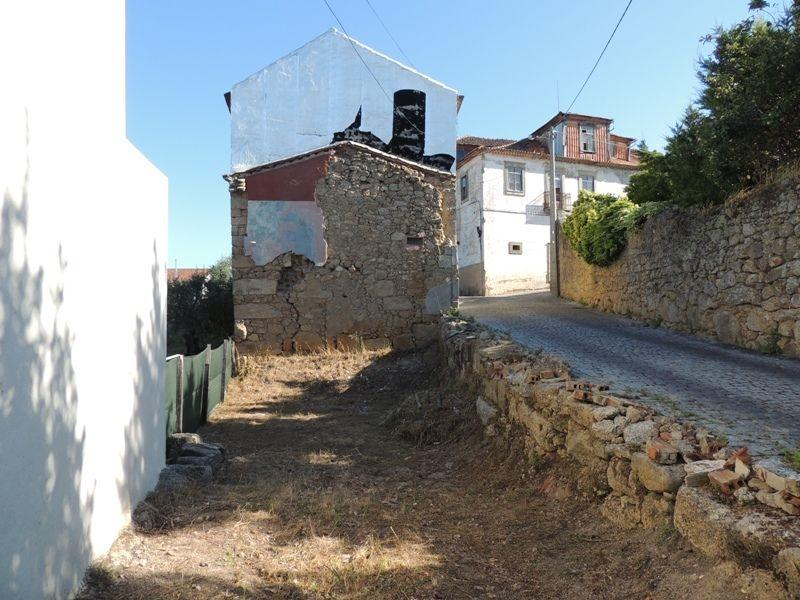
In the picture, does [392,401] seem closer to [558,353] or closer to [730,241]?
[558,353]

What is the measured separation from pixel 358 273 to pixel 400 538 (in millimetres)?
9035

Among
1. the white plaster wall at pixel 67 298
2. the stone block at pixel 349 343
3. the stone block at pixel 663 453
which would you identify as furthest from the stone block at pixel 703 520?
the stone block at pixel 349 343

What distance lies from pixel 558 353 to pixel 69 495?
6118mm

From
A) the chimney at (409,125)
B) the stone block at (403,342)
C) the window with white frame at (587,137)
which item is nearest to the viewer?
the stone block at (403,342)

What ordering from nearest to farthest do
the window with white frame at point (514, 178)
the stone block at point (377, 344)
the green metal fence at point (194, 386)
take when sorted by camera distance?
the green metal fence at point (194, 386)
the stone block at point (377, 344)
the window with white frame at point (514, 178)

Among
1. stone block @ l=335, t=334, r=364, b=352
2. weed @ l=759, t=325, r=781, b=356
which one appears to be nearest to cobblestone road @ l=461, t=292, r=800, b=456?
weed @ l=759, t=325, r=781, b=356

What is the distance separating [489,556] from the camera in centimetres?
379

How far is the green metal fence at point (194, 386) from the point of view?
6621 millimetres

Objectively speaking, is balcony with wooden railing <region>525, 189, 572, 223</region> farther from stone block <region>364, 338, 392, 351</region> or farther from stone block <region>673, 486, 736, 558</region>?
stone block <region>673, 486, 736, 558</region>

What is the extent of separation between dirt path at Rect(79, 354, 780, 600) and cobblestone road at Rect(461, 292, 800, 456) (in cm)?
109

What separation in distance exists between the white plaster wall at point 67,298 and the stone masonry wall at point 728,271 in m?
7.75

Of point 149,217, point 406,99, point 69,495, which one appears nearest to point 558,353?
point 149,217

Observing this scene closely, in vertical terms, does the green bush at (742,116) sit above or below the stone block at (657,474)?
above

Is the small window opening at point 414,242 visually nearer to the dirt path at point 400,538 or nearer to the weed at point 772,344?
the dirt path at point 400,538
